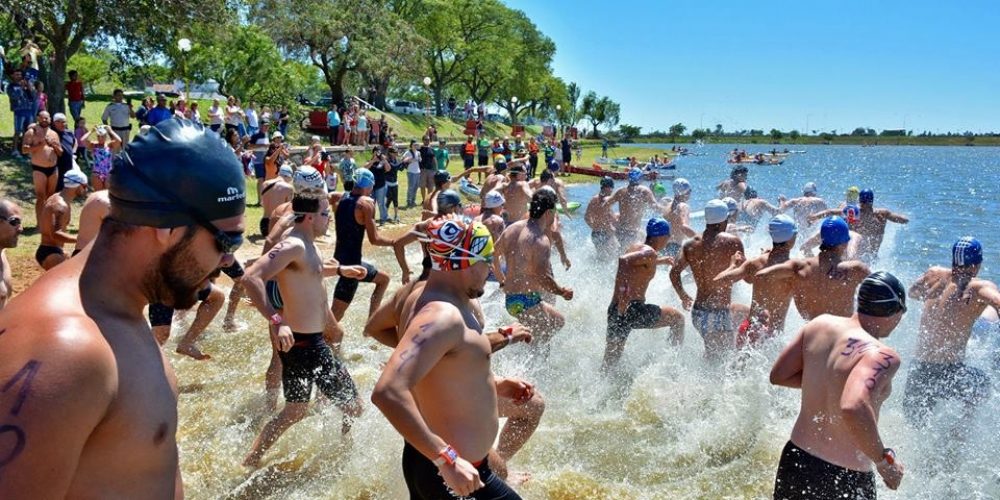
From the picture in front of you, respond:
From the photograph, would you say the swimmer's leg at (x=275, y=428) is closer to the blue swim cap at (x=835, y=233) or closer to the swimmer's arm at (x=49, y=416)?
the swimmer's arm at (x=49, y=416)

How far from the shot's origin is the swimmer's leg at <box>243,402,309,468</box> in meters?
4.93

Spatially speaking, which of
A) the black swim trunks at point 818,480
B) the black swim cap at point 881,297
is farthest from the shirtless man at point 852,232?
the black swim trunks at point 818,480

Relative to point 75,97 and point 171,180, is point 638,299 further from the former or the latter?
point 75,97

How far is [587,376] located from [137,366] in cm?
622

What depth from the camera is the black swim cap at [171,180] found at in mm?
1524

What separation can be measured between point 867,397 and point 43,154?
11915 mm

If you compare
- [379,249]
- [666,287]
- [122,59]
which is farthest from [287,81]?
[666,287]

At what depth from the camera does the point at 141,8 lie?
17.3 metres

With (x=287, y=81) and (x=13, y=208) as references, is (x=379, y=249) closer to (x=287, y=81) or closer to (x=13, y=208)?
(x=13, y=208)

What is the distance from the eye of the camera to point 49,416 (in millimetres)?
1288

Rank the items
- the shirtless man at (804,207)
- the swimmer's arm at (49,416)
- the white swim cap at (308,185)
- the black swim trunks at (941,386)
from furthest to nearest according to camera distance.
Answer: the shirtless man at (804,207) < the black swim trunks at (941,386) < the white swim cap at (308,185) < the swimmer's arm at (49,416)

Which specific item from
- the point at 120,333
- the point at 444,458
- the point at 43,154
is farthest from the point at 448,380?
the point at 43,154

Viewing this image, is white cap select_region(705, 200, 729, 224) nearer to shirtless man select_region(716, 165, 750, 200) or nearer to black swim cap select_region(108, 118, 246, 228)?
black swim cap select_region(108, 118, 246, 228)

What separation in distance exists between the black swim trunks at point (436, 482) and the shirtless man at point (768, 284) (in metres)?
3.79
